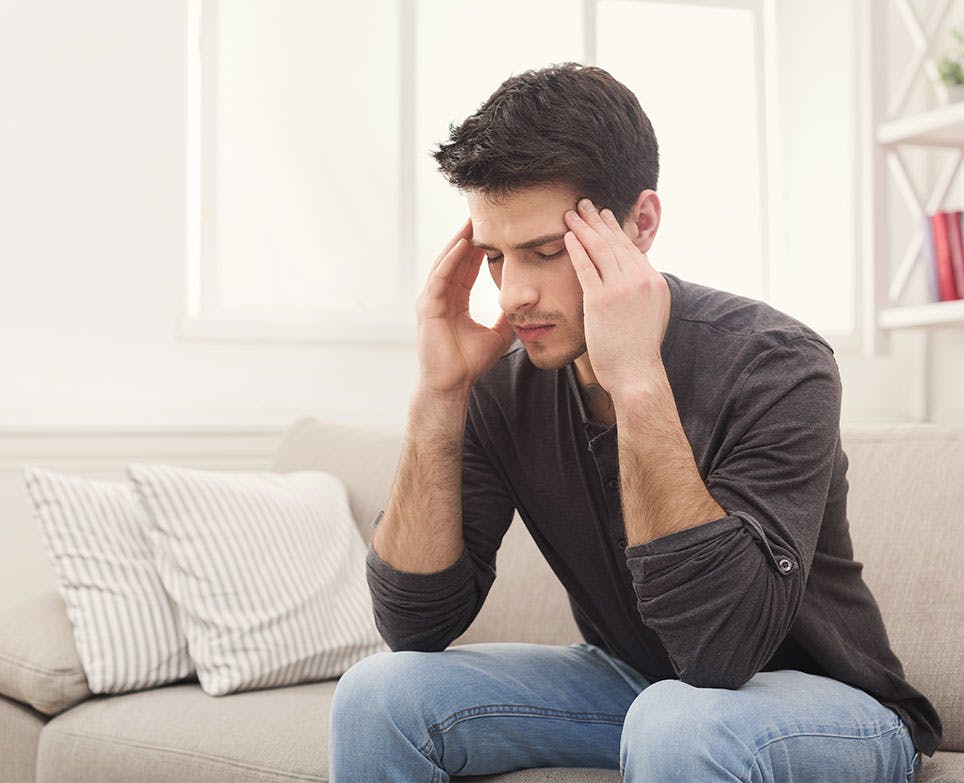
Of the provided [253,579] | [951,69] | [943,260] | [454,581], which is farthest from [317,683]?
[951,69]

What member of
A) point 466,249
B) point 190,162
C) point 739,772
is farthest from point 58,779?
point 190,162

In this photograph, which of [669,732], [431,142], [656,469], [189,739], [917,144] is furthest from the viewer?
[431,142]

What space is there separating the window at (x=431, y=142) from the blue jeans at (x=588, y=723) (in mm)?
1524

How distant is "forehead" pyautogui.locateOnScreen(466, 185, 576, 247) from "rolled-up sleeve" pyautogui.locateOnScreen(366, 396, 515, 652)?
12.1 inches

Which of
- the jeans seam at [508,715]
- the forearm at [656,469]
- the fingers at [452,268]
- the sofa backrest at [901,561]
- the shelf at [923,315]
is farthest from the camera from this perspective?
the shelf at [923,315]

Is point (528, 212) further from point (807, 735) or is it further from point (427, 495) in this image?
point (807, 735)

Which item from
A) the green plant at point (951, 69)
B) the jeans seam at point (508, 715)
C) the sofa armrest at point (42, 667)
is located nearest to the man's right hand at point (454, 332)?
the jeans seam at point (508, 715)

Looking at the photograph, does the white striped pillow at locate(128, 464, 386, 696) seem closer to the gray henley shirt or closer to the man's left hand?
the gray henley shirt

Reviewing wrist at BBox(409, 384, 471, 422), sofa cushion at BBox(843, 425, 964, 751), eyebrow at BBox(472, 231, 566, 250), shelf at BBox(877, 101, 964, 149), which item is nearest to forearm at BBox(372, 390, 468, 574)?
wrist at BBox(409, 384, 471, 422)

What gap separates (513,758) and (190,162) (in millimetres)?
1851

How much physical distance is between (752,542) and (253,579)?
107 cm

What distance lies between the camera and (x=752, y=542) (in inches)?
48.8

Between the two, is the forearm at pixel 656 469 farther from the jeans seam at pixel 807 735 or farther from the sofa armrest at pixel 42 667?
the sofa armrest at pixel 42 667

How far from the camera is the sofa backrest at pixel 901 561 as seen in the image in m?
1.74
